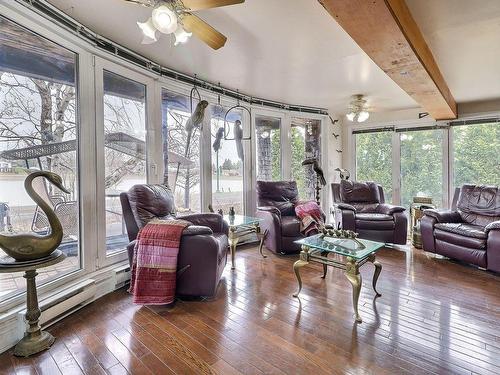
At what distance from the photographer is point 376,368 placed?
1.58 metres

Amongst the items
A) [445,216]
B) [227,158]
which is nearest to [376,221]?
[445,216]

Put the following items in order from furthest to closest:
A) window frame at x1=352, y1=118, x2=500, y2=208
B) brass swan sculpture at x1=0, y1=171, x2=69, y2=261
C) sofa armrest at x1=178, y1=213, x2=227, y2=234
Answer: window frame at x1=352, y1=118, x2=500, y2=208 < sofa armrest at x1=178, y1=213, x2=227, y2=234 < brass swan sculpture at x1=0, y1=171, x2=69, y2=261

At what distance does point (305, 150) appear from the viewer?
5426 mm

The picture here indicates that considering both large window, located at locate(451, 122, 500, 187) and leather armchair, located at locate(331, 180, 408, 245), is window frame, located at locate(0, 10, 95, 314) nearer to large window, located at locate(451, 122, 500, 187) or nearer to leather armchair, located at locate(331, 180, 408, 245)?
leather armchair, located at locate(331, 180, 408, 245)

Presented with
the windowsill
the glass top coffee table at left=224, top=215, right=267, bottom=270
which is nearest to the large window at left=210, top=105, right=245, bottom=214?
the glass top coffee table at left=224, top=215, right=267, bottom=270

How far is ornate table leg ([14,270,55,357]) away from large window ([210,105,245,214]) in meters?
2.51

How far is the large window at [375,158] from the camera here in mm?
5418

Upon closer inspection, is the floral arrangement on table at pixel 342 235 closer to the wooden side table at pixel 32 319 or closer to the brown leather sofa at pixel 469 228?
the brown leather sofa at pixel 469 228

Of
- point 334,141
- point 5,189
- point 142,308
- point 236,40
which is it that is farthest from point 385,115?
point 5,189

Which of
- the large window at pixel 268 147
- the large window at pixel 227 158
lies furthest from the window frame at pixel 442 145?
the large window at pixel 227 158

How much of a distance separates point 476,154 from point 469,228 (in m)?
1.87

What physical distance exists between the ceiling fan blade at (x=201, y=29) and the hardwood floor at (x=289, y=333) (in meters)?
2.09

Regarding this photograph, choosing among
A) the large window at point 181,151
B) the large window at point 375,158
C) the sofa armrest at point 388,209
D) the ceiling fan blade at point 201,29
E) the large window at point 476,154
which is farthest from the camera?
the large window at point 375,158

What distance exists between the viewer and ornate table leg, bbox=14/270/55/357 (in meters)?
1.75
